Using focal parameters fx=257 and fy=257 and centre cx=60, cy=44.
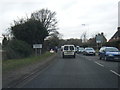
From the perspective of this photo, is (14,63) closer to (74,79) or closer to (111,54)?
(74,79)

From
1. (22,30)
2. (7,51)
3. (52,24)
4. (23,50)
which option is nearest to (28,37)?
(22,30)

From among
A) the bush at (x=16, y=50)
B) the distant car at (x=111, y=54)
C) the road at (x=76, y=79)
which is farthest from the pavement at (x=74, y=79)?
the bush at (x=16, y=50)

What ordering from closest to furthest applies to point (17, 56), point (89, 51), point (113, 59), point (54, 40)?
1. point (113, 59)
2. point (17, 56)
3. point (89, 51)
4. point (54, 40)

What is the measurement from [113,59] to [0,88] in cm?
2084

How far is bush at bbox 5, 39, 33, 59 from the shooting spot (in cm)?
3193

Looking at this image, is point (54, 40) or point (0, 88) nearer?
point (0, 88)

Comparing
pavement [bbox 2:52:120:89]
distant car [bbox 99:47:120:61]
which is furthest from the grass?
distant car [bbox 99:47:120:61]

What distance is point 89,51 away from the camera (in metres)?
50.4

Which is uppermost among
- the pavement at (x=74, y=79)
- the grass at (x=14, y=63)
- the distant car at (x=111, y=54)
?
the distant car at (x=111, y=54)

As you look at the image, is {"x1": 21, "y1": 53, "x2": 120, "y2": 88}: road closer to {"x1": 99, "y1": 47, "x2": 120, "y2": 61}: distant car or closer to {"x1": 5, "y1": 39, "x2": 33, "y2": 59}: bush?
{"x1": 99, "y1": 47, "x2": 120, "y2": 61}: distant car

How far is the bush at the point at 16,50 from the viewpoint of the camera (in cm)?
3193

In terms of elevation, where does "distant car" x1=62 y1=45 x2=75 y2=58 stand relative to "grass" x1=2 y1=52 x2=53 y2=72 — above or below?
above

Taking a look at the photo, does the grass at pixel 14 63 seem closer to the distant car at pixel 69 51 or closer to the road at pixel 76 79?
the road at pixel 76 79

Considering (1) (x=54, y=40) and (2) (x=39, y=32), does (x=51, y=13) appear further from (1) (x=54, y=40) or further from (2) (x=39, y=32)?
(2) (x=39, y=32)
